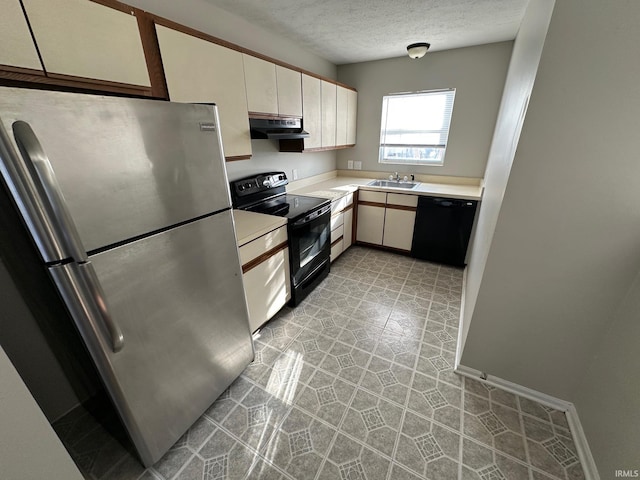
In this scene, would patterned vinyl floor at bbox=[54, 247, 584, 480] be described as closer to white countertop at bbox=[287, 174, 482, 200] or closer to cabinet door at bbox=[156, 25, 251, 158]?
white countertop at bbox=[287, 174, 482, 200]

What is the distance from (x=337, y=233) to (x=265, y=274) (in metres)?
1.36

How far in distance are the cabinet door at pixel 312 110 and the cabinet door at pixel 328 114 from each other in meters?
0.10

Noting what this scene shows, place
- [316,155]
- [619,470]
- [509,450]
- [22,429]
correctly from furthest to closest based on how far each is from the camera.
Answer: [316,155] < [509,450] < [619,470] < [22,429]

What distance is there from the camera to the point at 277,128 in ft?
7.02

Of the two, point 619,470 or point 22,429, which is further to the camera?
point 619,470

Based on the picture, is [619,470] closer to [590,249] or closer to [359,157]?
[590,249]

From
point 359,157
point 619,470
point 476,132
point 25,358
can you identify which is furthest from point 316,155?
point 619,470

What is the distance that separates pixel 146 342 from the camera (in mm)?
1077

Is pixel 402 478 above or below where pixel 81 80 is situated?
below

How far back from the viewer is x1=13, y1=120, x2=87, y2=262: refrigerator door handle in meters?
0.67

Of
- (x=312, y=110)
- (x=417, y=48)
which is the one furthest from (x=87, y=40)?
(x=417, y=48)

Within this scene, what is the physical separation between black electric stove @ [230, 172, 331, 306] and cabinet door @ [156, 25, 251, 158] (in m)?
0.50

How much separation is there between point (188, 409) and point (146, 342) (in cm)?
53

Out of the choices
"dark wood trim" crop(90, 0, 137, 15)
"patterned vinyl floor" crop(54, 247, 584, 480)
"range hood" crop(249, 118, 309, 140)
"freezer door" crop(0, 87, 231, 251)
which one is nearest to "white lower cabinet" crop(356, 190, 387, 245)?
"range hood" crop(249, 118, 309, 140)
